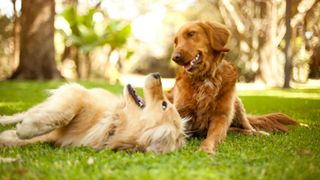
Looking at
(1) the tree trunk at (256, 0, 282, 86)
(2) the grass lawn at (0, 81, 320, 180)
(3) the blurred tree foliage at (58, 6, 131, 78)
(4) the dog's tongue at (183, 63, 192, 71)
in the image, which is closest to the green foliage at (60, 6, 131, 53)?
(3) the blurred tree foliage at (58, 6, 131, 78)

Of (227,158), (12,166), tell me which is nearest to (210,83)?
(227,158)

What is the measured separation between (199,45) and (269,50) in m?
17.0

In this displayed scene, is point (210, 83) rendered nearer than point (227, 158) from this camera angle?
No

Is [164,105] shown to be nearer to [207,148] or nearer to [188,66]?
[207,148]

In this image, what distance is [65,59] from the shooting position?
2456 centimetres

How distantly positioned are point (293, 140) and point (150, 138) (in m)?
1.96

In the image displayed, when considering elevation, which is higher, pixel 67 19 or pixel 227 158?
pixel 67 19

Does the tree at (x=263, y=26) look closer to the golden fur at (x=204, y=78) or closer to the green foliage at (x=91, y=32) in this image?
the green foliage at (x=91, y=32)

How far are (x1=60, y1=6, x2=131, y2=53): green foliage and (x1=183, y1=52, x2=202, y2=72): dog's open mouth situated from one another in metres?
15.9

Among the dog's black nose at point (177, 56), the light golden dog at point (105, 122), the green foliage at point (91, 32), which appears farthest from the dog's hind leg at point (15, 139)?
the green foliage at point (91, 32)

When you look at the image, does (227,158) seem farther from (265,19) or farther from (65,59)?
(65,59)

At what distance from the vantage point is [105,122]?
4.35 metres

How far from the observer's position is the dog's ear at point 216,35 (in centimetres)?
528

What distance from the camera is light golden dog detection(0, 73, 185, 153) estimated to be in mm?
4031
